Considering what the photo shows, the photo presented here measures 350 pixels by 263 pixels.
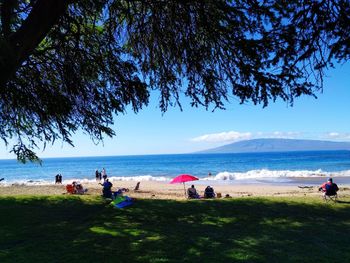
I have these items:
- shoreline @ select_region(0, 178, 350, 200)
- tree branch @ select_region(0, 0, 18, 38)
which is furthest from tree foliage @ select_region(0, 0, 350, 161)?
shoreline @ select_region(0, 178, 350, 200)

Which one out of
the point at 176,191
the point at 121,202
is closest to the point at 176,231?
the point at 121,202

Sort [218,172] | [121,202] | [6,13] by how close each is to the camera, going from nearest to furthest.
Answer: [6,13], [121,202], [218,172]

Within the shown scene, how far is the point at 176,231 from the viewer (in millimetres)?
8500

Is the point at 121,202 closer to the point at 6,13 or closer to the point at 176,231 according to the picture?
the point at 176,231

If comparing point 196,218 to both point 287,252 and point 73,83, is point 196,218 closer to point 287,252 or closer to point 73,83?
point 287,252

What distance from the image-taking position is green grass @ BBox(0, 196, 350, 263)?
6680 millimetres

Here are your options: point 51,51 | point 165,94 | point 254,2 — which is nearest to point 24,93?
point 51,51

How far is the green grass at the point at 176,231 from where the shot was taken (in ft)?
21.9

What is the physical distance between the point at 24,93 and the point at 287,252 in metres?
7.92

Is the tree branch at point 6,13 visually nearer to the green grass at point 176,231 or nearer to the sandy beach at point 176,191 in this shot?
the green grass at point 176,231

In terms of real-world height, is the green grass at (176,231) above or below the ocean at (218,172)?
above

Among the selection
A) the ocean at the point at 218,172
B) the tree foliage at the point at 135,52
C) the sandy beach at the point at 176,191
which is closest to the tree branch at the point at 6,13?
the tree foliage at the point at 135,52

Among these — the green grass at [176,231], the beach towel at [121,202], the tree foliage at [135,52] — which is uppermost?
the tree foliage at [135,52]

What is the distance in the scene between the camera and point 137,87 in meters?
9.54
